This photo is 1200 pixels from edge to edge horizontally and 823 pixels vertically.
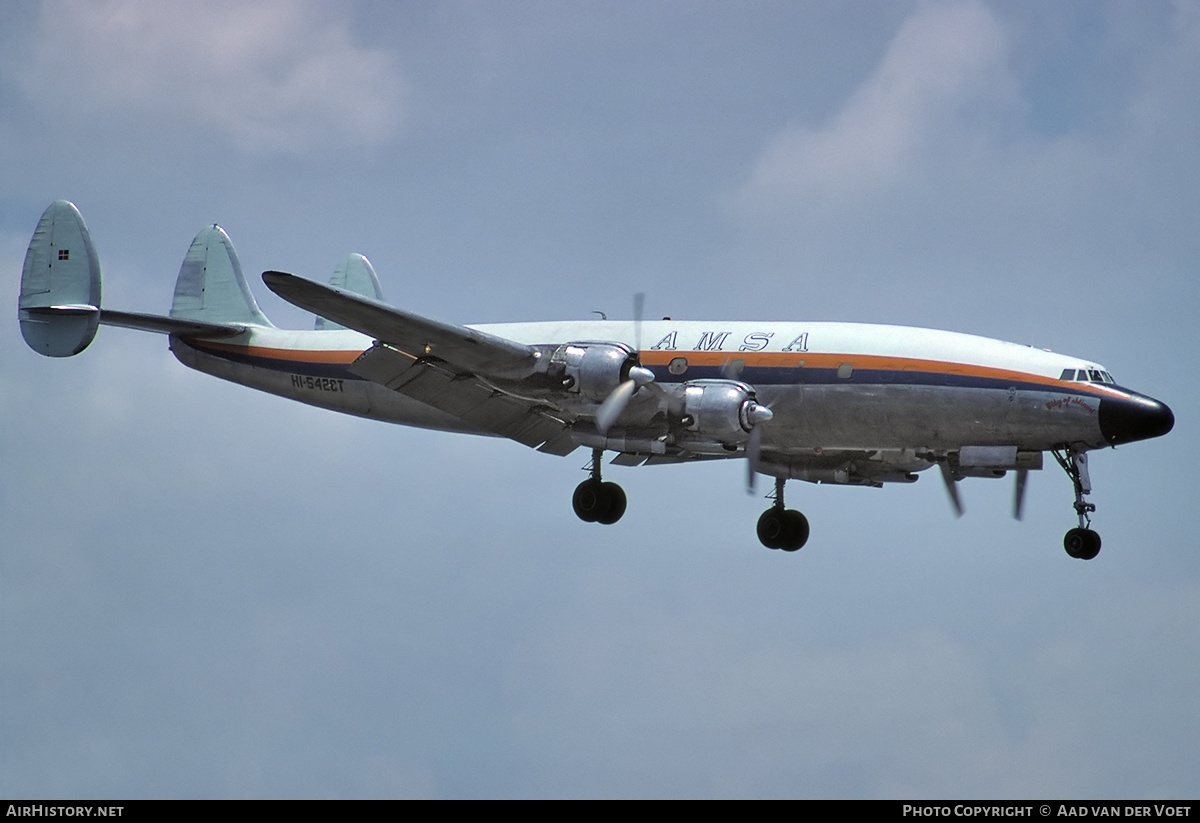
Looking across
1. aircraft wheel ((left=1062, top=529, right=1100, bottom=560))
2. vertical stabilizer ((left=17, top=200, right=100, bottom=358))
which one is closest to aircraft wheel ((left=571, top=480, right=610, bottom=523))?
aircraft wheel ((left=1062, top=529, right=1100, bottom=560))

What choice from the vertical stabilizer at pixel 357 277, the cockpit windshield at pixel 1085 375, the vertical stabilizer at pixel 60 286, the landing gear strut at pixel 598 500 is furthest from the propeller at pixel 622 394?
the vertical stabilizer at pixel 357 277

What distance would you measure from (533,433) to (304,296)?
6.88m

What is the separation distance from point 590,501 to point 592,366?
435 centimetres

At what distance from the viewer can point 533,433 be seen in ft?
108

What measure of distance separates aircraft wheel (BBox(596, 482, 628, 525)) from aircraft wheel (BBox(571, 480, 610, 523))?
0.02 m

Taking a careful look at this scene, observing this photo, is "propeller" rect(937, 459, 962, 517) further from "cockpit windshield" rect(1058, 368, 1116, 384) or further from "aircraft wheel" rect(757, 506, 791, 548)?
"cockpit windshield" rect(1058, 368, 1116, 384)

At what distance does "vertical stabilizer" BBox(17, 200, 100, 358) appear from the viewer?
33.1 metres

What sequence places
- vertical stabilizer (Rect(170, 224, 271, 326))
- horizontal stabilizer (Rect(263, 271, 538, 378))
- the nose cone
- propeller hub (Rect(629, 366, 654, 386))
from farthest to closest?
vertical stabilizer (Rect(170, 224, 271, 326)), propeller hub (Rect(629, 366, 654, 386)), the nose cone, horizontal stabilizer (Rect(263, 271, 538, 378))

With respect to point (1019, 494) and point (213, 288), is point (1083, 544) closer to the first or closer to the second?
point (1019, 494)

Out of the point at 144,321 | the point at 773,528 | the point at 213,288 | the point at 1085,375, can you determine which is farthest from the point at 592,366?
the point at 213,288

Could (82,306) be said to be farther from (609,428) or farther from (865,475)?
(865,475)

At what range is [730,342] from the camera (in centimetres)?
3134

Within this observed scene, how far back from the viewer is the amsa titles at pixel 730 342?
30.9 m
